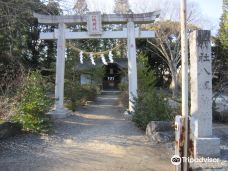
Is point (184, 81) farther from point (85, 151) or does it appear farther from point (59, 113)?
point (59, 113)

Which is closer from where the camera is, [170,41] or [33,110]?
[33,110]

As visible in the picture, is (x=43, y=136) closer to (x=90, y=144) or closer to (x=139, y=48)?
(x=90, y=144)

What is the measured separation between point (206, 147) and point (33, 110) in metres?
5.43

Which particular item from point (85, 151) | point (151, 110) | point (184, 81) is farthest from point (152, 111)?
point (184, 81)

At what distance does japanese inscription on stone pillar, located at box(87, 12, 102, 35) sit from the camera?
603 inches

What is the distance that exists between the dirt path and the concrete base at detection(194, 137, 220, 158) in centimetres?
70

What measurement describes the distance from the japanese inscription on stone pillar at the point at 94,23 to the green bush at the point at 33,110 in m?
4.83

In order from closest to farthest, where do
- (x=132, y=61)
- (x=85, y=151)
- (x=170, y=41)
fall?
(x=85, y=151)
(x=132, y=61)
(x=170, y=41)

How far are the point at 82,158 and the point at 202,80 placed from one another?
3311 mm

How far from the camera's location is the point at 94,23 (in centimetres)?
1538

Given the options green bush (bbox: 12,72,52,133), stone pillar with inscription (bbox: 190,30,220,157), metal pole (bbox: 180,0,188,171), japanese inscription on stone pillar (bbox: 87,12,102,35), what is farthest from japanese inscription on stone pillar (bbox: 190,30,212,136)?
japanese inscription on stone pillar (bbox: 87,12,102,35)

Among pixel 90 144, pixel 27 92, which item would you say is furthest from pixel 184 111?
pixel 27 92

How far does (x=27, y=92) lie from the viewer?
37.1 ft

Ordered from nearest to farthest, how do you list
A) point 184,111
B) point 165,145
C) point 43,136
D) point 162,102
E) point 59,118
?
point 184,111 < point 165,145 < point 43,136 < point 162,102 < point 59,118
